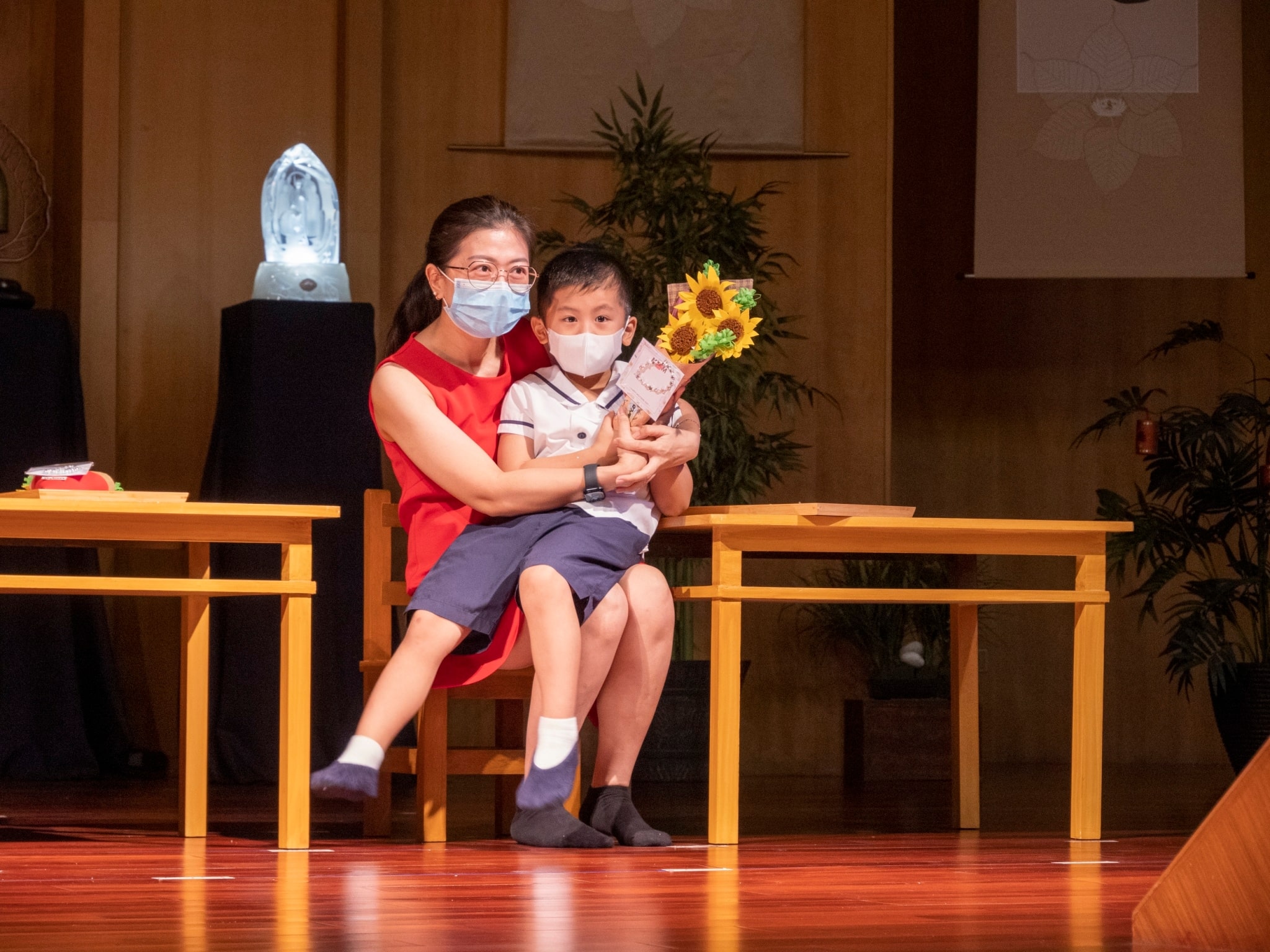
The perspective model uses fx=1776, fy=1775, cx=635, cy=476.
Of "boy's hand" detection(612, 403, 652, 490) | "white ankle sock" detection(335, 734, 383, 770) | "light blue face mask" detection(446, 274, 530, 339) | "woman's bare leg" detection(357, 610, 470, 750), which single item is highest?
"light blue face mask" detection(446, 274, 530, 339)

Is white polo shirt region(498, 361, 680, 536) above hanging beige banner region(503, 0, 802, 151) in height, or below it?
below

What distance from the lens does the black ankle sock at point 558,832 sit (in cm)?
289

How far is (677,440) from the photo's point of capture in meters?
3.14

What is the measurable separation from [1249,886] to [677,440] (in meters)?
1.53

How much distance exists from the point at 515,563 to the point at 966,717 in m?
1.22

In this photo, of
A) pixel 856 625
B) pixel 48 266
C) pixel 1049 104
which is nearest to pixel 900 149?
pixel 1049 104

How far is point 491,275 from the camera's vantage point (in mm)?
3271

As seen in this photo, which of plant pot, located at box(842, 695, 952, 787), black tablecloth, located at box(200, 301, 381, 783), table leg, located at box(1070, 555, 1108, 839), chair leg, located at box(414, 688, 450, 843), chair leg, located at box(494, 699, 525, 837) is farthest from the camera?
plant pot, located at box(842, 695, 952, 787)

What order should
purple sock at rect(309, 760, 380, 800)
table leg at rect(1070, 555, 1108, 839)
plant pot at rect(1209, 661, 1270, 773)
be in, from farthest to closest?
1. plant pot at rect(1209, 661, 1270, 773)
2. table leg at rect(1070, 555, 1108, 839)
3. purple sock at rect(309, 760, 380, 800)

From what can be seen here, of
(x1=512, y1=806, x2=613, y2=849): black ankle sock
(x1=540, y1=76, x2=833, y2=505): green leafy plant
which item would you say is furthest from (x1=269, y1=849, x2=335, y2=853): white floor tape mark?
(x1=540, y1=76, x2=833, y2=505): green leafy plant

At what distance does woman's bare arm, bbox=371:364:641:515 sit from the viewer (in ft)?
10.1

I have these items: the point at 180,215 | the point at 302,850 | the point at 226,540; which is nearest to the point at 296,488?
the point at 180,215

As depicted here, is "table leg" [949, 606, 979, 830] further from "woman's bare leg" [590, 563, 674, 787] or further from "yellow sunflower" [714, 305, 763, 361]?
"yellow sunflower" [714, 305, 763, 361]

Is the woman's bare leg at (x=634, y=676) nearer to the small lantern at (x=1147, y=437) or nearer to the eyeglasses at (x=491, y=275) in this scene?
the eyeglasses at (x=491, y=275)
